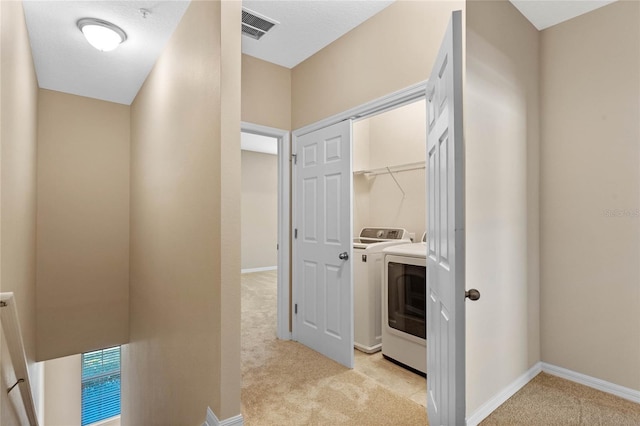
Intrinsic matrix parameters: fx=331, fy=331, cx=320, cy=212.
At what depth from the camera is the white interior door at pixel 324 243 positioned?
2703 millimetres

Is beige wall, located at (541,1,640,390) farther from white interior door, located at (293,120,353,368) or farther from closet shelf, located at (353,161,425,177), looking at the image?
white interior door, located at (293,120,353,368)

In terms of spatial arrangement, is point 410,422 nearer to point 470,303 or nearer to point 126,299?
point 470,303

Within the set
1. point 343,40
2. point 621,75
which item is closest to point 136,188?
point 343,40

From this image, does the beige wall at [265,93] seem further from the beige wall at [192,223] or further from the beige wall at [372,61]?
the beige wall at [192,223]

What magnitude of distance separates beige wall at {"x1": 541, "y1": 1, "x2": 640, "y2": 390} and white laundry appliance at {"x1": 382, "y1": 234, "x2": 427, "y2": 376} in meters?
0.96

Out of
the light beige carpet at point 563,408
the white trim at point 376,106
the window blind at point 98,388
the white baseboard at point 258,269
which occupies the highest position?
the white trim at point 376,106

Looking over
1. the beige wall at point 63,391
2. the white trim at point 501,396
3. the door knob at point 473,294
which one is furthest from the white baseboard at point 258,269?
the door knob at point 473,294

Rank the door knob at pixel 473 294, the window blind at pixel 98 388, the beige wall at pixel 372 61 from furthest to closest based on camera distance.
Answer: the window blind at pixel 98 388 < the beige wall at pixel 372 61 < the door knob at pixel 473 294

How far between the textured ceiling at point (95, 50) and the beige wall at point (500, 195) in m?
2.01

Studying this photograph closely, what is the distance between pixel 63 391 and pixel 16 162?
515cm

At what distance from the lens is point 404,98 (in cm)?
227

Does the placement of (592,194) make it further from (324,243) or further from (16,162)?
(16,162)

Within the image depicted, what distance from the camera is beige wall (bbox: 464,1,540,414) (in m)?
1.93

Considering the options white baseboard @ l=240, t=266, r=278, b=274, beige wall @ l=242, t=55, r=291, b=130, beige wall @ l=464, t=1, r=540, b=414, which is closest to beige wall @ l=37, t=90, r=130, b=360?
beige wall @ l=242, t=55, r=291, b=130
